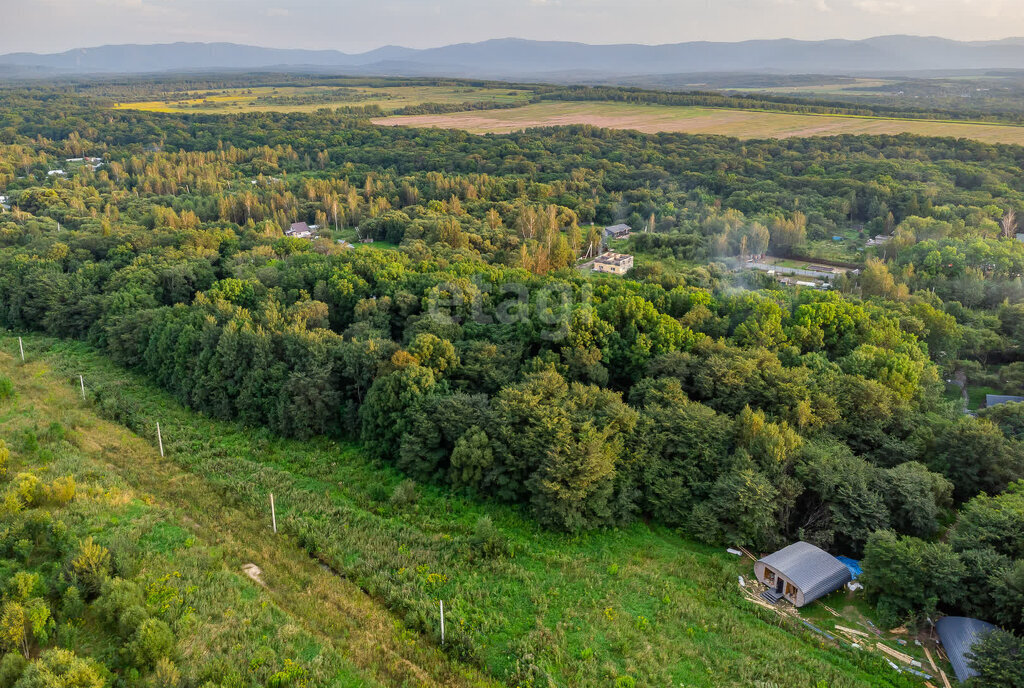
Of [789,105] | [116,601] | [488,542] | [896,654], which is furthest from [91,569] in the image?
[789,105]

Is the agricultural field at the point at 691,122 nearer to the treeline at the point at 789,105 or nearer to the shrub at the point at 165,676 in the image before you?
the treeline at the point at 789,105

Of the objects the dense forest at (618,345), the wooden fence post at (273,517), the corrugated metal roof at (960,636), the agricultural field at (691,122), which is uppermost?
the agricultural field at (691,122)

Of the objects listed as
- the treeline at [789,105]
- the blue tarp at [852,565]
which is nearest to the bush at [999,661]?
the blue tarp at [852,565]

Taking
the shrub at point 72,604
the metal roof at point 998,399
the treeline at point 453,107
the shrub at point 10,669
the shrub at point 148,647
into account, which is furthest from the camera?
the treeline at point 453,107

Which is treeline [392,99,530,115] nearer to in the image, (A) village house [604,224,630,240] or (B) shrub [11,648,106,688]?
(A) village house [604,224,630,240]

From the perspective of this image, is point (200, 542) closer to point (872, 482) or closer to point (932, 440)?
point (872, 482)

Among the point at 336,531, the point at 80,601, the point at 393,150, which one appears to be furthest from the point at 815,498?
the point at 393,150

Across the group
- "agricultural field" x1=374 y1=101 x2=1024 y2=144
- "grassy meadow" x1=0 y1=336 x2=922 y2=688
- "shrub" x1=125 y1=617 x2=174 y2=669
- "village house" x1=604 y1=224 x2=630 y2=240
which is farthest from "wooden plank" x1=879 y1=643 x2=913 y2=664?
"agricultural field" x1=374 y1=101 x2=1024 y2=144
